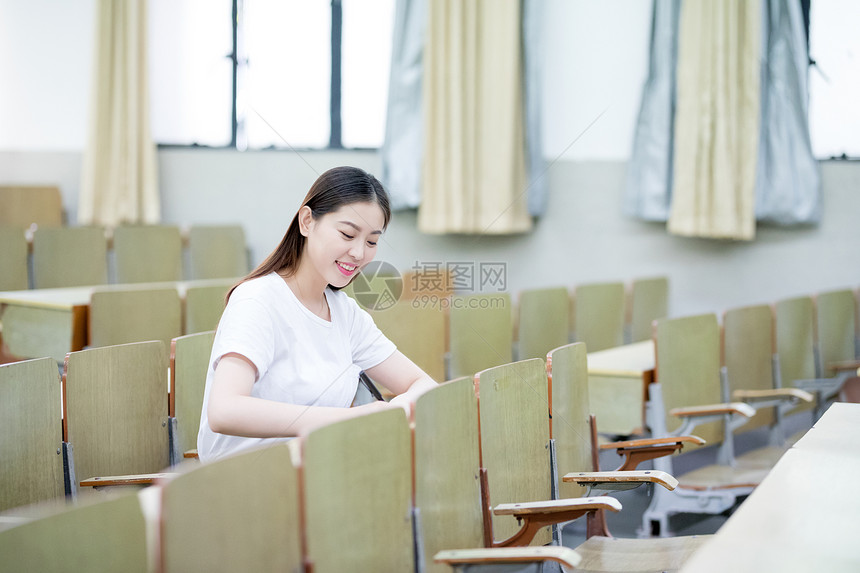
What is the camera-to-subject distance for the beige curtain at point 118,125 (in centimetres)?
473

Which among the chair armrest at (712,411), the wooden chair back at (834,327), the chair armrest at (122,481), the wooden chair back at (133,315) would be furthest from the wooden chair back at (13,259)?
the wooden chair back at (834,327)

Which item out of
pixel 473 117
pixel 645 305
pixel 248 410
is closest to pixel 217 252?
pixel 473 117

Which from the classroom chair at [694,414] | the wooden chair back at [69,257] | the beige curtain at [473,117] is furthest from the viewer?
the beige curtain at [473,117]

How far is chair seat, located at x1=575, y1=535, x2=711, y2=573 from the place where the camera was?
1759 mm

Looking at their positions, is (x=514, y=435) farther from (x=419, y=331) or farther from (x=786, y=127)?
(x=786, y=127)

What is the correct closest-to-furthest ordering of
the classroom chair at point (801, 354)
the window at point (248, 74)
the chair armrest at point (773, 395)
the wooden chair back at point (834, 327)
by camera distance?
the chair armrest at point (773, 395) → the classroom chair at point (801, 354) → the wooden chair back at point (834, 327) → the window at point (248, 74)

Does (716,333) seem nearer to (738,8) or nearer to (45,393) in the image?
(738,8)

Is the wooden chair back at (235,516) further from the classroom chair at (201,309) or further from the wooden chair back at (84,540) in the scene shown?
the classroom chair at (201,309)

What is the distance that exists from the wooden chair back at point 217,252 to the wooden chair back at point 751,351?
8.68 ft

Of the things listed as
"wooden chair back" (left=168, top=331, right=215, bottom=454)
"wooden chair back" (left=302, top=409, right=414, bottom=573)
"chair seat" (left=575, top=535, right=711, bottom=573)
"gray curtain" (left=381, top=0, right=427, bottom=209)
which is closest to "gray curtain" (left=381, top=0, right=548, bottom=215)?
"gray curtain" (left=381, top=0, right=427, bottom=209)

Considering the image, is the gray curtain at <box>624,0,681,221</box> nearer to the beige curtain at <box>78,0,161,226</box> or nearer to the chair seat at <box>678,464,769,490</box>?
the chair seat at <box>678,464,769,490</box>

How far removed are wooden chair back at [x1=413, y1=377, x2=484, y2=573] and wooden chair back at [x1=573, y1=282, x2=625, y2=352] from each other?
1.98m

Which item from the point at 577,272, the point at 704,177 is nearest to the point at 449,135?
the point at 577,272

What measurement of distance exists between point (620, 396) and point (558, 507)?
47.1 inches
